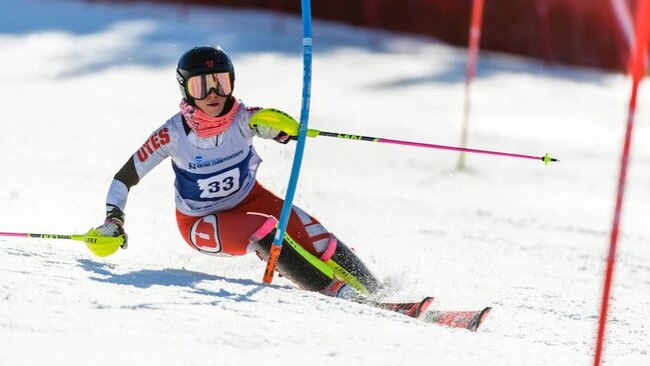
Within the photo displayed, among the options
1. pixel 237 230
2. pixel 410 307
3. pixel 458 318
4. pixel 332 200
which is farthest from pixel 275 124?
pixel 332 200

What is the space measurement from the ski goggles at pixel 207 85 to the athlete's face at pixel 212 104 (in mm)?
18

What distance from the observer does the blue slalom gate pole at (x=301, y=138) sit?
4.12 metres

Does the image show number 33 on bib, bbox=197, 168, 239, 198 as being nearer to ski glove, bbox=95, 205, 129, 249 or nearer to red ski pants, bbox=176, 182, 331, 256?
red ski pants, bbox=176, 182, 331, 256

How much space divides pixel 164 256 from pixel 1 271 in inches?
64.9

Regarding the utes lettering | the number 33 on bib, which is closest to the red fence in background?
the number 33 on bib

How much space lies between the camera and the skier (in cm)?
434

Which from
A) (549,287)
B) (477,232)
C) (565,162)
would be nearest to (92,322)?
(549,287)

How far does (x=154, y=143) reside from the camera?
4555mm

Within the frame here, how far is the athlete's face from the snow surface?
74 centimetres

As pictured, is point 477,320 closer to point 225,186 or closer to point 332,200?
point 225,186

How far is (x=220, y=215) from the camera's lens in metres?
4.58

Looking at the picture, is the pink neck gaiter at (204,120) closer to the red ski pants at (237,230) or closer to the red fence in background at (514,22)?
the red ski pants at (237,230)

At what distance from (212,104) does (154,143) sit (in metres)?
0.34

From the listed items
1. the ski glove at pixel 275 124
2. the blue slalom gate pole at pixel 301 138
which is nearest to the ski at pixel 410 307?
the blue slalom gate pole at pixel 301 138
